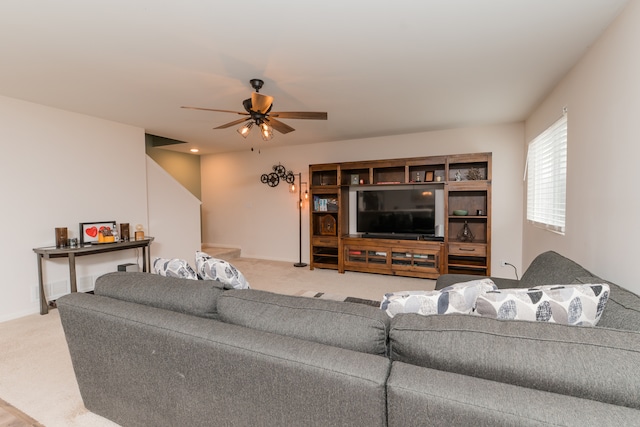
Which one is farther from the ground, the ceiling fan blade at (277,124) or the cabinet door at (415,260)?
the ceiling fan blade at (277,124)

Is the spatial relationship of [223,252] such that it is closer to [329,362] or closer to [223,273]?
[223,273]

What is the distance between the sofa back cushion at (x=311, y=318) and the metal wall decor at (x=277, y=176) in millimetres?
4719

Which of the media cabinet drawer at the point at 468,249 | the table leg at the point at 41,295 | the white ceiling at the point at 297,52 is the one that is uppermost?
the white ceiling at the point at 297,52

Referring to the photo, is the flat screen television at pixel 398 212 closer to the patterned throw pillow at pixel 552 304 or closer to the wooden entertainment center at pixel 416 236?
the wooden entertainment center at pixel 416 236

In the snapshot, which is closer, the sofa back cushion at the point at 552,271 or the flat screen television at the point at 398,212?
the sofa back cushion at the point at 552,271

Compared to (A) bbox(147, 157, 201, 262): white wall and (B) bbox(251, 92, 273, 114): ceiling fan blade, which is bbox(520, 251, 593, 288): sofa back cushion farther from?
(A) bbox(147, 157, 201, 262): white wall

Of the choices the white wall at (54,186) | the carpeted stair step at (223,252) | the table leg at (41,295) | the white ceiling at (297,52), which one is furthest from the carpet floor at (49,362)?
the white ceiling at (297,52)

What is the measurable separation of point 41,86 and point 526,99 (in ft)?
16.7

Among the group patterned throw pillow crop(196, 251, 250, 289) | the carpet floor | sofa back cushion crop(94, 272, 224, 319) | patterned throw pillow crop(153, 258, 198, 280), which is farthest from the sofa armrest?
the carpet floor

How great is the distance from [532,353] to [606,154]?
1.82m

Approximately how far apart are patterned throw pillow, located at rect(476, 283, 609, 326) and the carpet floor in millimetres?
2011

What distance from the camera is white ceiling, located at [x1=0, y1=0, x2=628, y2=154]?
176 centimetres

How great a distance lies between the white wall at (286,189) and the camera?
4418 mm

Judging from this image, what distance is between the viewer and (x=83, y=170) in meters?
3.86
